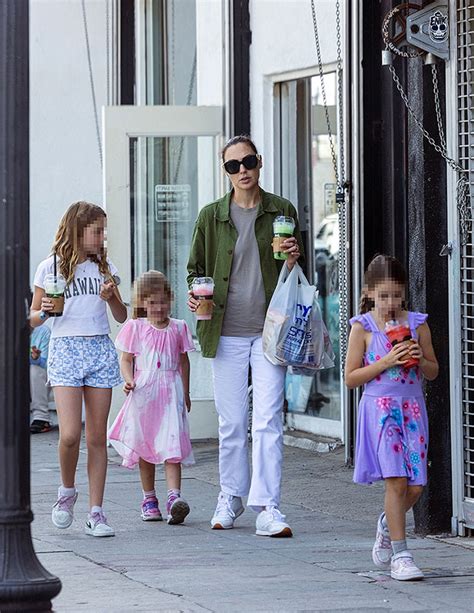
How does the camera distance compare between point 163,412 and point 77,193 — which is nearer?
point 163,412

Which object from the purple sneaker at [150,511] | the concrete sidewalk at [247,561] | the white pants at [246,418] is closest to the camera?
the concrete sidewalk at [247,561]

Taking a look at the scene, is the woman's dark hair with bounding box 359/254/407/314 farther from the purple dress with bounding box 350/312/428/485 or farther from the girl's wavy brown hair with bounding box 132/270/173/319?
the girl's wavy brown hair with bounding box 132/270/173/319

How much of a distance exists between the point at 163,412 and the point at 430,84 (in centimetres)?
240

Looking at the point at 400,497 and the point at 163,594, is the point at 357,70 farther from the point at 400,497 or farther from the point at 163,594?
the point at 163,594

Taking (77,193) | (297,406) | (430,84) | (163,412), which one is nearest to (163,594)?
(163,412)

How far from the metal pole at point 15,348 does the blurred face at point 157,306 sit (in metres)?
3.34

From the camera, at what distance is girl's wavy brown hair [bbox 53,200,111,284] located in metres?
7.48

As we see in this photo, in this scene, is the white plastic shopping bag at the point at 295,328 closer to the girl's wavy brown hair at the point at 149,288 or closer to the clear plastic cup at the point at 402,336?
the girl's wavy brown hair at the point at 149,288

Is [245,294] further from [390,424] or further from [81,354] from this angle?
[390,424]

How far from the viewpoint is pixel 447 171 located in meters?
7.09

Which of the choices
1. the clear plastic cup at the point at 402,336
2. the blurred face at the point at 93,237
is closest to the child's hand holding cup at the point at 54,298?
the blurred face at the point at 93,237

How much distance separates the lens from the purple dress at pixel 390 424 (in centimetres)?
619

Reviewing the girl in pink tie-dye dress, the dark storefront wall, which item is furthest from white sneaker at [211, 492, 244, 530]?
the dark storefront wall

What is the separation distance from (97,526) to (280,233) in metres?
1.78
